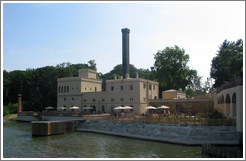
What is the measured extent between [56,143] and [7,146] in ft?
14.8

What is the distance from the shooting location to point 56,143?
1004 inches

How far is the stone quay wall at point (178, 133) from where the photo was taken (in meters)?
22.7

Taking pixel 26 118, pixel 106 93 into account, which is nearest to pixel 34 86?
pixel 26 118

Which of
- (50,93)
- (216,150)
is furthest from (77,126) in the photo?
(50,93)

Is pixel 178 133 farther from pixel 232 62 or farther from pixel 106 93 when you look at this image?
pixel 106 93

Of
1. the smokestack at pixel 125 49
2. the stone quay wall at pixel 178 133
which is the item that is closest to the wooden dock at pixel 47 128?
the stone quay wall at pixel 178 133

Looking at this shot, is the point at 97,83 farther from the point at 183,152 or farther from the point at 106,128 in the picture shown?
the point at 183,152

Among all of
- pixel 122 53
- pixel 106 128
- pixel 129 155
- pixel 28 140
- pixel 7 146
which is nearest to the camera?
pixel 129 155

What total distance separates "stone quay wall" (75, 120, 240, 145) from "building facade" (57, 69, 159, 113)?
13.8 metres

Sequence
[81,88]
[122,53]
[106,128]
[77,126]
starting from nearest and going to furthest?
1. [106,128]
2. [77,126]
3. [81,88]
4. [122,53]

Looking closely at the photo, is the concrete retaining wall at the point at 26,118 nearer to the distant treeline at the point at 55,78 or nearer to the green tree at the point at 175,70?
the distant treeline at the point at 55,78

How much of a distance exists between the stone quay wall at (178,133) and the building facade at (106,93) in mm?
13777

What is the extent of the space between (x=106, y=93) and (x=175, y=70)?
1859cm

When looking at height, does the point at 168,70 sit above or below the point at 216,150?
above
